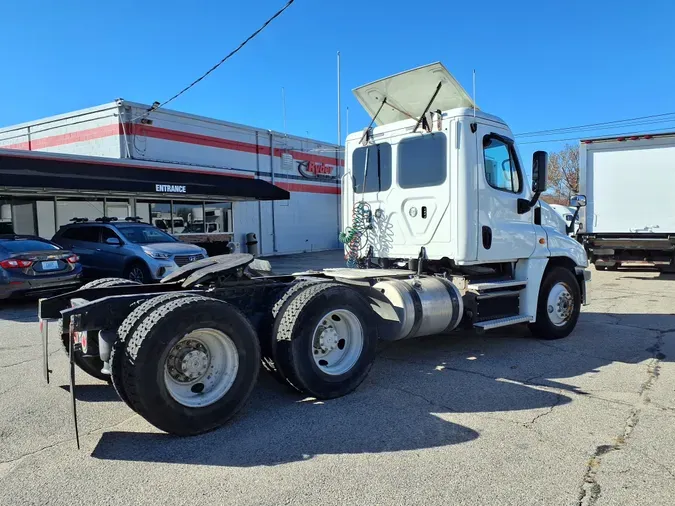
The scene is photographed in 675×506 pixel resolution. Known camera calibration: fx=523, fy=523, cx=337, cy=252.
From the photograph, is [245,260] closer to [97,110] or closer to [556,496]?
[556,496]

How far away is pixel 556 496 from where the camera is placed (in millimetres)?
3084

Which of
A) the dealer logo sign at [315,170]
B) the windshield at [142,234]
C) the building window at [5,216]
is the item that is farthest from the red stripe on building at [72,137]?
the dealer logo sign at [315,170]

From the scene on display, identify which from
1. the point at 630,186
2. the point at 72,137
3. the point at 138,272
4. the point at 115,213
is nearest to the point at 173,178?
the point at 115,213

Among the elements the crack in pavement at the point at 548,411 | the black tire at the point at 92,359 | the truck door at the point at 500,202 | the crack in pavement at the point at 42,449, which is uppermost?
the truck door at the point at 500,202

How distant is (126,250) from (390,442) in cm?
1037

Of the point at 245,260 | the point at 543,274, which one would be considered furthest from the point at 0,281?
the point at 543,274

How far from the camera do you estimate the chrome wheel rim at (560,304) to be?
279 inches

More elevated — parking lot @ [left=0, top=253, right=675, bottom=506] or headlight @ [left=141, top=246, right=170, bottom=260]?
headlight @ [left=141, top=246, right=170, bottom=260]

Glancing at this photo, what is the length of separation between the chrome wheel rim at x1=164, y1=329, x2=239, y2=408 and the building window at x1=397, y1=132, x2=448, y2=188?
3398 millimetres

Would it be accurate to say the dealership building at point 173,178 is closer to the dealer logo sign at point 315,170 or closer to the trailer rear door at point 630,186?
the dealer logo sign at point 315,170

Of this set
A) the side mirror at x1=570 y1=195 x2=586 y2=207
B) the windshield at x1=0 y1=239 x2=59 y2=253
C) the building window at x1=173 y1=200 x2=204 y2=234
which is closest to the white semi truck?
the side mirror at x1=570 y1=195 x2=586 y2=207

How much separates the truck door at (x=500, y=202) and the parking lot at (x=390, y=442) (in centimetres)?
141

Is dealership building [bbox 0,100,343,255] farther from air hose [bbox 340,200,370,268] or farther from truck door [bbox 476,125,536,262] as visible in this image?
truck door [bbox 476,125,536,262]

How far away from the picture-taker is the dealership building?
50.4 ft
